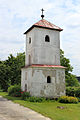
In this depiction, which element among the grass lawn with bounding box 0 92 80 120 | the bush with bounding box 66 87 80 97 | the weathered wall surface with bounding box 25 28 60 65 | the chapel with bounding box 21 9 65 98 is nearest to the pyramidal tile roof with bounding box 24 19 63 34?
the chapel with bounding box 21 9 65 98

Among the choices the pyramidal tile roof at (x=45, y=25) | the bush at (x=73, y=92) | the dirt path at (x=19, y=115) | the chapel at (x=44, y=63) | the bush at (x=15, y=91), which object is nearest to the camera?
the dirt path at (x=19, y=115)

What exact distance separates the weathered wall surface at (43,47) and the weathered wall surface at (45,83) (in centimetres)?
147

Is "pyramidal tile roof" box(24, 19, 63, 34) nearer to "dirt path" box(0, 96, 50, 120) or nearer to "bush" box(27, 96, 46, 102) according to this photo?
"bush" box(27, 96, 46, 102)

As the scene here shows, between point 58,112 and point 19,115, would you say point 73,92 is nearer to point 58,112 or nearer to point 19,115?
point 58,112

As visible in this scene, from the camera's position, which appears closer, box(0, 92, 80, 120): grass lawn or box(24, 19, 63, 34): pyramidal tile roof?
box(0, 92, 80, 120): grass lawn

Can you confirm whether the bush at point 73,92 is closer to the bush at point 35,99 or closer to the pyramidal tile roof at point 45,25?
the bush at point 35,99

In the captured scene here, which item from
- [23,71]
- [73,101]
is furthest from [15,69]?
[73,101]

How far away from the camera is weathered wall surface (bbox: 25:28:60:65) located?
61.5 ft

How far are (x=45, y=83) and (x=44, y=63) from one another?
2.74 m

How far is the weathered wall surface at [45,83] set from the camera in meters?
17.2

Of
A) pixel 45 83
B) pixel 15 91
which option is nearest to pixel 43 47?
pixel 45 83

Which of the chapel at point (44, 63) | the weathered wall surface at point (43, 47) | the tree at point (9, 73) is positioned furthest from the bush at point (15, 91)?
the tree at point (9, 73)

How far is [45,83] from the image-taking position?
17641mm

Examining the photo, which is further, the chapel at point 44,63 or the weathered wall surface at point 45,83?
the chapel at point 44,63
